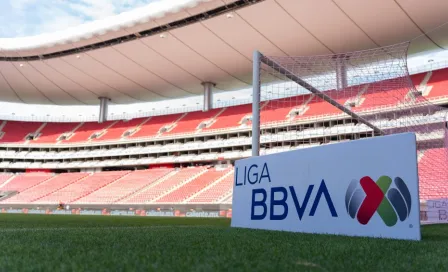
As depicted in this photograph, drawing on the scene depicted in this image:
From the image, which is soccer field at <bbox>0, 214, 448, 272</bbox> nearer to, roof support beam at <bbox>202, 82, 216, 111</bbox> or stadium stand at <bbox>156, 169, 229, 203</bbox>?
stadium stand at <bbox>156, 169, 229, 203</bbox>

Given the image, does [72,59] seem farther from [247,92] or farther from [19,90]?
[247,92]

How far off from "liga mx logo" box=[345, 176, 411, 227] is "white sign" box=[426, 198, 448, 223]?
913cm

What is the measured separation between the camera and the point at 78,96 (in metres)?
41.4

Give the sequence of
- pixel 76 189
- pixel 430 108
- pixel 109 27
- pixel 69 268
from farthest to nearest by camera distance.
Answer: pixel 76 189
pixel 109 27
pixel 430 108
pixel 69 268

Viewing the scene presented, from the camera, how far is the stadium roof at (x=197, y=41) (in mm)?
23000

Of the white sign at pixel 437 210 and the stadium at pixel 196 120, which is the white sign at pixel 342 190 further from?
the white sign at pixel 437 210

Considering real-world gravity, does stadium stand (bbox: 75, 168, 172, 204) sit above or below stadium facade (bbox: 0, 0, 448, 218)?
below

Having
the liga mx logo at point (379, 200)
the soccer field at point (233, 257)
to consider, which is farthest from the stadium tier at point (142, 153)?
the soccer field at point (233, 257)

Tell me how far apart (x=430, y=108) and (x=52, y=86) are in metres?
35.5

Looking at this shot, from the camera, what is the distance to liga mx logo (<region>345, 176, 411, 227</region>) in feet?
13.4

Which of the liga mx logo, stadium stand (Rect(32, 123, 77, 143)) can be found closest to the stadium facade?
stadium stand (Rect(32, 123, 77, 143))

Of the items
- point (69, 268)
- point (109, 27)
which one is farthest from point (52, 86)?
point (69, 268)

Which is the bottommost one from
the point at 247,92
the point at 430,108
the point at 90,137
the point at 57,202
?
the point at 57,202

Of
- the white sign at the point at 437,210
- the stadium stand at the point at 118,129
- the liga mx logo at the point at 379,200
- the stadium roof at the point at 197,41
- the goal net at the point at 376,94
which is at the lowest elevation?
the white sign at the point at 437,210
